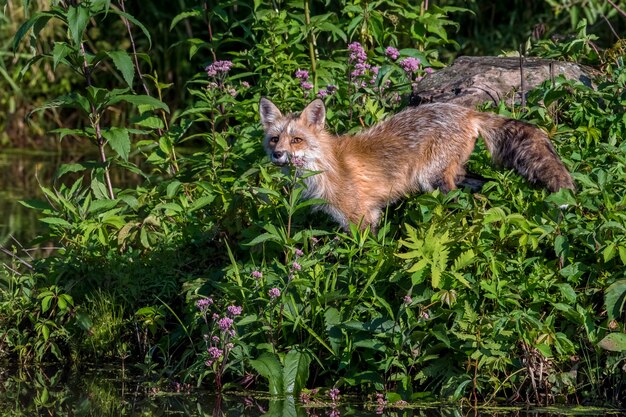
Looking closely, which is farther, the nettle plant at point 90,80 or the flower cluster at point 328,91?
the flower cluster at point 328,91

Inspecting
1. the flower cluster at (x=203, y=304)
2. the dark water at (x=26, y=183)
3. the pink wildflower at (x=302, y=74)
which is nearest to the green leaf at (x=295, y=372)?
the flower cluster at (x=203, y=304)

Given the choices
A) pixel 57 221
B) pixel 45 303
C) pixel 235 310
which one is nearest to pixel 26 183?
pixel 57 221

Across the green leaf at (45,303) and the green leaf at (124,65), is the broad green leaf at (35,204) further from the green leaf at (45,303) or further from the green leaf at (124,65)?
the green leaf at (124,65)

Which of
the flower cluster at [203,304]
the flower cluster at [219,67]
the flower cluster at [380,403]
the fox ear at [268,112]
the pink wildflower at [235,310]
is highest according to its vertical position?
the flower cluster at [219,67]

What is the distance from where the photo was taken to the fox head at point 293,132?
22.7ft

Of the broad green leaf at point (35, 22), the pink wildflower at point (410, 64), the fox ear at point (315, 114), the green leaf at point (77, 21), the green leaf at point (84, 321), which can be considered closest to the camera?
the green leaf at point (77, 21)

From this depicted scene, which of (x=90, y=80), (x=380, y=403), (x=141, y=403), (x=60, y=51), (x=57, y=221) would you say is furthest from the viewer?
(x=90, y=80)

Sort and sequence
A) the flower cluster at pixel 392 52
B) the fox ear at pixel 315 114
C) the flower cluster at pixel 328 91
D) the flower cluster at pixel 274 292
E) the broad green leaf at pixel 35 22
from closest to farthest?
the flower cluster at pixel 274 292
the broad green leaf at pixel 35 22
the fox ear at pixel 315 114
the flower cluster at pixel 328 91
the flower cluster at pixel 392 52

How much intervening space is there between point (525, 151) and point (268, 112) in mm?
1749

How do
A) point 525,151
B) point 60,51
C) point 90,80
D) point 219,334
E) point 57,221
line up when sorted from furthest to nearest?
point 90,80, point 57,221, point 60,51, point 525,151, point 219,334

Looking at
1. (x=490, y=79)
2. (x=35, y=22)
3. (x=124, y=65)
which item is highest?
(x=35, y=22)

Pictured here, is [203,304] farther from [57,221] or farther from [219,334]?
[57,221]

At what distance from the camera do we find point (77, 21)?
6664mm

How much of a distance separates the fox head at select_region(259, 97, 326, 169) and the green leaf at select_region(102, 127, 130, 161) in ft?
3.02
